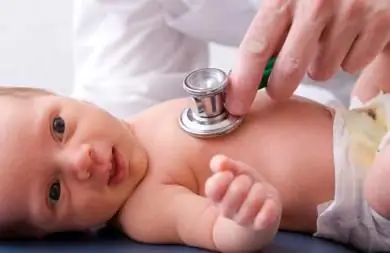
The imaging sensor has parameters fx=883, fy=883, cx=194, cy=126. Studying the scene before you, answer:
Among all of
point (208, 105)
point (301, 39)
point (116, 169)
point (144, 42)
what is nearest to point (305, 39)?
point (301, 39)

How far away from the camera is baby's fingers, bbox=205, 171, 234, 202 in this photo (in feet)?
2.53

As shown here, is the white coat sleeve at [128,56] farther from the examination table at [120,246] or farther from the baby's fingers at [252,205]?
the baby's fingers at [252,205]

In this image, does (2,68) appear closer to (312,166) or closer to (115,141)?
(115,141)

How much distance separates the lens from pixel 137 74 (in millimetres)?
1344

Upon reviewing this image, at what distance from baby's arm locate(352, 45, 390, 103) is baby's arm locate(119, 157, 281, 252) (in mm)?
248

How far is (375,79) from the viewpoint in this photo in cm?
102

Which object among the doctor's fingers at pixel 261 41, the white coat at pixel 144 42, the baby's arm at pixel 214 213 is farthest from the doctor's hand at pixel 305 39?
the white coat at pixel 144 42

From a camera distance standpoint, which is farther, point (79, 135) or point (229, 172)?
point (79, 135)

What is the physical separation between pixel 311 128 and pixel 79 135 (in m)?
0.25

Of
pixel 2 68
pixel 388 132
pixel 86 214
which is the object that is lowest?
pixel 2 68

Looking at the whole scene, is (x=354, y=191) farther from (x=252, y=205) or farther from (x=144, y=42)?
(x=144, y=42)

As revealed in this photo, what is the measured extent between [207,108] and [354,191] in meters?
0.18

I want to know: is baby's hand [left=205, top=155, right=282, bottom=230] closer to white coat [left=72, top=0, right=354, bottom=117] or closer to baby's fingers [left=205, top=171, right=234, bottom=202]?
baby's fingers [left=205, top=171, right=234, bottom=202]

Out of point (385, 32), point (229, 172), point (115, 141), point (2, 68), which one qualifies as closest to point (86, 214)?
point (115, 141)
